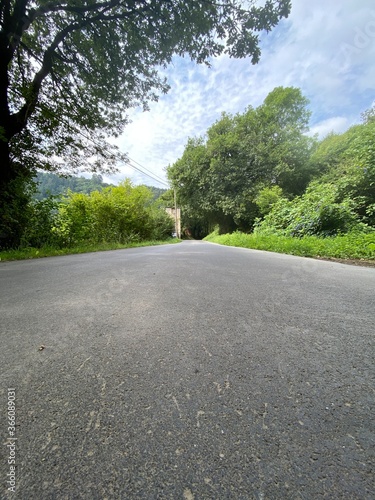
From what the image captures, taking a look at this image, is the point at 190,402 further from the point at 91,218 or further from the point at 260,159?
the point at 260,159

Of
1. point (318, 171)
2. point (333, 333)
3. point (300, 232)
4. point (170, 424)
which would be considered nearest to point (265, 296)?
point (333, 333)

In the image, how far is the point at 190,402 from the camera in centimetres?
63

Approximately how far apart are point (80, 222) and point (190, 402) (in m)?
7.55

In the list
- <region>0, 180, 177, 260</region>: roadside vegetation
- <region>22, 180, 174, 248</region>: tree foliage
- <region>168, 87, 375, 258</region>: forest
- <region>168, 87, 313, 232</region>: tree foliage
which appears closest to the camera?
<region>0, 180, 177, 260</region>: roadside vegetation

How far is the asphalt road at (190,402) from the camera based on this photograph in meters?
0.43

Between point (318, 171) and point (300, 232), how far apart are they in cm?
1208

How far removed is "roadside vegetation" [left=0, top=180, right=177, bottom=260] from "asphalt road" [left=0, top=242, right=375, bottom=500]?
15.6ft

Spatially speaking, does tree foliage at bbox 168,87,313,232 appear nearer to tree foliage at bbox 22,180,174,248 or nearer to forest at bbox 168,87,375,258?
forest at bbox 168,87,375,258

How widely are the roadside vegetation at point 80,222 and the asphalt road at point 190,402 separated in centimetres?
476

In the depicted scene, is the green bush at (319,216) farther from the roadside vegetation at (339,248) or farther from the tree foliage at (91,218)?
the tree foliage at (91,218)

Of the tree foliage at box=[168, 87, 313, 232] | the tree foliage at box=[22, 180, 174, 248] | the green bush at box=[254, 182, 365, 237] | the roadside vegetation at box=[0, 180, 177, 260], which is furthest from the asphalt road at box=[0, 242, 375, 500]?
the tree foliage at box=[168, 87, 313, 232]

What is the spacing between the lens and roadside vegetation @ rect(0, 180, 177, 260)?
5637 mm

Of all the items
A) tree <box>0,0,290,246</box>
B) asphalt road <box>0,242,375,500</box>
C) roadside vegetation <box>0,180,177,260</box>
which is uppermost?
tree <box>0,0,290,246</box>

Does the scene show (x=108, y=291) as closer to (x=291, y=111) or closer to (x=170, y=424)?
(x=170, y=424)
